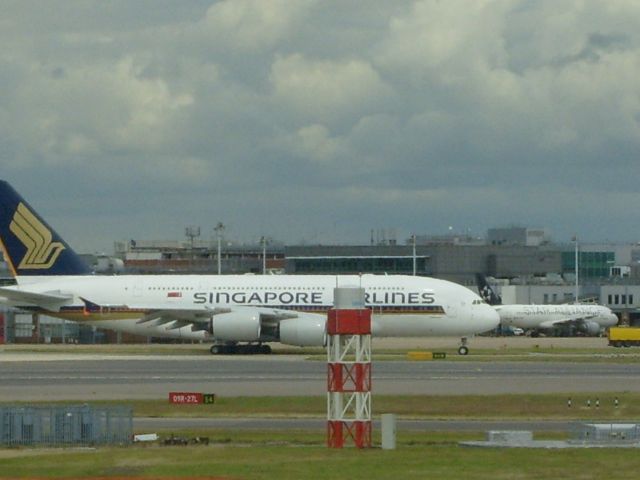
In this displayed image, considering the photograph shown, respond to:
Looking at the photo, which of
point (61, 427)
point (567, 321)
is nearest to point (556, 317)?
point (567, 321)

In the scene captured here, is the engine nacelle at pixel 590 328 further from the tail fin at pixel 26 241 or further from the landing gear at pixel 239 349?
the tail fin at pixel 26 241

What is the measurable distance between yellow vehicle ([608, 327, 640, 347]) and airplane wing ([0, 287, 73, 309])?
4417cm

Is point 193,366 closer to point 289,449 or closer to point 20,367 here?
point 20,367

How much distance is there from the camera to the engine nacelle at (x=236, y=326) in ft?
276

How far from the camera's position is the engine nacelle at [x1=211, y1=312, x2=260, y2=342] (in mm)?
84188

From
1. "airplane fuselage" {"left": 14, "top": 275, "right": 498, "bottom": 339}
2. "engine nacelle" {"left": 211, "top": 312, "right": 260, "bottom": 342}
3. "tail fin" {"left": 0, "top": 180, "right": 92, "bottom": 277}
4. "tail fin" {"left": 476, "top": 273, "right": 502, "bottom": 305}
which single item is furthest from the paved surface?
"tail fin" {"left": 476, "top": 273, "right": 502, "bottom": 305}

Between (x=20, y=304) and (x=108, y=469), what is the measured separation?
193 ft

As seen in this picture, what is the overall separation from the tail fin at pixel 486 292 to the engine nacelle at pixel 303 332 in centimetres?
7327

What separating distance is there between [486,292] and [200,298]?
7473cm

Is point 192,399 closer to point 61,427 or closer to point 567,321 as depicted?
point 61,427

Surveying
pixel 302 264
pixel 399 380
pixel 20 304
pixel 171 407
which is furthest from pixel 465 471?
pixel 302 264

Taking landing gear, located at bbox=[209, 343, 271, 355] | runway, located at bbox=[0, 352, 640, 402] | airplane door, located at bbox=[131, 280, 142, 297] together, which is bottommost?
runway, located at bbox=[0, 352, 640, 402]

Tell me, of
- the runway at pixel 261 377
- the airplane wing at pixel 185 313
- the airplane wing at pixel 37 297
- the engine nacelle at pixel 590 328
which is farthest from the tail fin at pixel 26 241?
the engine nacelle at pixel 590 328

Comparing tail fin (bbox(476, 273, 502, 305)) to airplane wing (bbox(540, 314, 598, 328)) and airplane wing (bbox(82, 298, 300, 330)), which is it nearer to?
airplane wing (bbox(540, 314, 598, 328))
